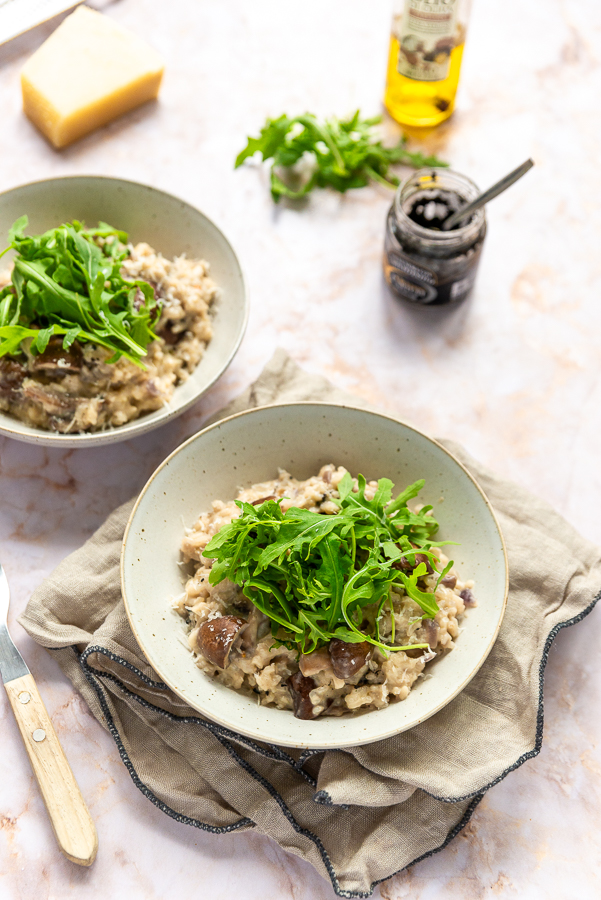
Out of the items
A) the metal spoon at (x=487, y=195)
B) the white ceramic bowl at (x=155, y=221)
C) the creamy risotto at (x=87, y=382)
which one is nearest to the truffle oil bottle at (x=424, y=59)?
the metal spoon at (x=487, y=195)

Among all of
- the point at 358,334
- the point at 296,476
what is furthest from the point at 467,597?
the point at 358,334

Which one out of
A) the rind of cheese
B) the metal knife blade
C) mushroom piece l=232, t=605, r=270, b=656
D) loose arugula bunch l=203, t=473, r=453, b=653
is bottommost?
the metal knife blade

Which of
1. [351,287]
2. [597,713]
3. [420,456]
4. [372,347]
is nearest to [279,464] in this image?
[420,456]

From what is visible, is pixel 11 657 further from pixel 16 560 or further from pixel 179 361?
pixel 179 361

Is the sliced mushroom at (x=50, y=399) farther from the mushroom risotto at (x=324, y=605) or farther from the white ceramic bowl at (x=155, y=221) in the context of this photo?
the mushroom risotto at (x=324, y=605)

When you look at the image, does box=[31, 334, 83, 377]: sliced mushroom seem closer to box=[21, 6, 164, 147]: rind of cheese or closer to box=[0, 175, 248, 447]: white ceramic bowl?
box=[0, 175, 248, 447]: white ceramic bowl

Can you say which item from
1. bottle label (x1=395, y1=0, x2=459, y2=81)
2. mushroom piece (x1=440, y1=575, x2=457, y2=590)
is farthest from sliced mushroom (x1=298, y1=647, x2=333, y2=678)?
bottle label (x1=395, y1=0, x2=459, y2=81)
